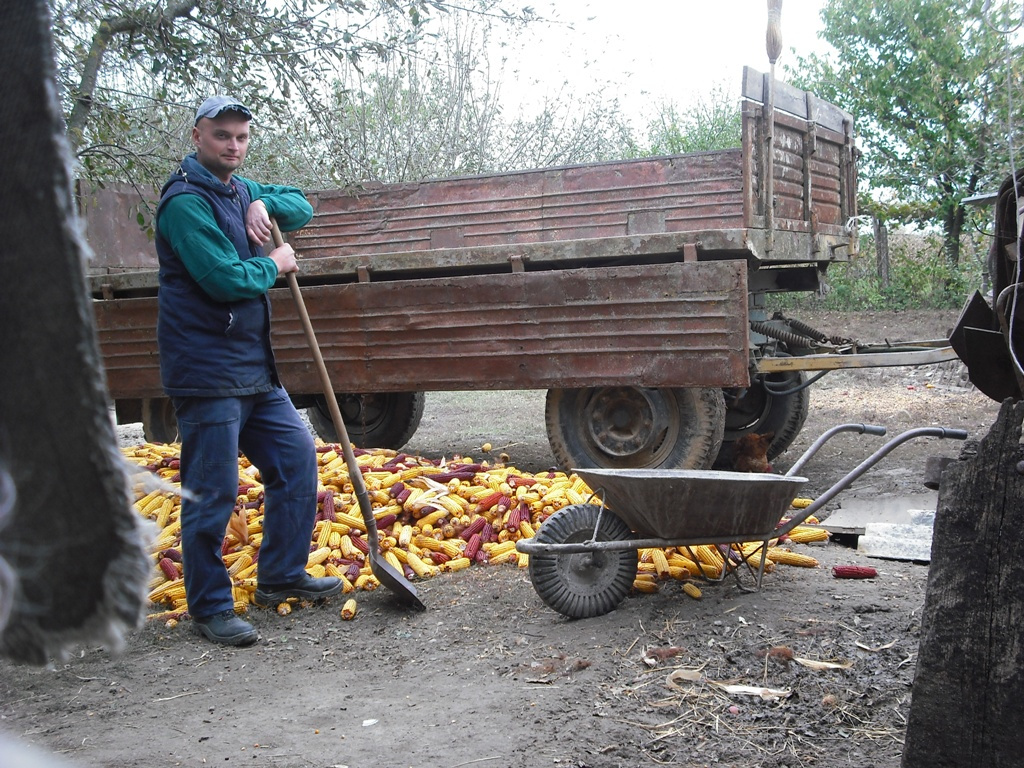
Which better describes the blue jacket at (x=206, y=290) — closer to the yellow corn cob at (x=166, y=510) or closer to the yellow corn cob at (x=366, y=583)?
the yellow corn cob at (x=366, y=583)

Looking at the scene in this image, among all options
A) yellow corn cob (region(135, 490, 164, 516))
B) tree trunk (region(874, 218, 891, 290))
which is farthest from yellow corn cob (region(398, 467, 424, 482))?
tree trunk (region(874, 218, 891, 290))

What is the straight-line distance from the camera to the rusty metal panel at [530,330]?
634cm

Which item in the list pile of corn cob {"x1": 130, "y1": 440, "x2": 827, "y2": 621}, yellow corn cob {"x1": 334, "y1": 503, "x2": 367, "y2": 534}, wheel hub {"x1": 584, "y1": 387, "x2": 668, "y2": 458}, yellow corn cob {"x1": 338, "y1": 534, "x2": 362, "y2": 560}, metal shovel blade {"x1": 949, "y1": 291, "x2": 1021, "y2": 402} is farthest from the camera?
wheel hub {"x1": 584, "y1": 387, "x2": 668, "y2": 458}

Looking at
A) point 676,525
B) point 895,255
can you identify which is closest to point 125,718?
point 676,525

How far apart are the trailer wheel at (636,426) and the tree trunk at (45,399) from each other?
591 centimetres

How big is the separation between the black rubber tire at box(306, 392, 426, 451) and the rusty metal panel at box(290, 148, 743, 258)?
4.94 ft

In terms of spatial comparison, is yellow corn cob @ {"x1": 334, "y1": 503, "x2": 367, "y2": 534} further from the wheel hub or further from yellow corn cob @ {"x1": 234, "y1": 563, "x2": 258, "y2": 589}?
the wheel hub

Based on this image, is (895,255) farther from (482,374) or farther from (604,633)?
(604,633)

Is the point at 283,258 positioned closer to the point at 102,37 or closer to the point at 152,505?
the point at 102,37

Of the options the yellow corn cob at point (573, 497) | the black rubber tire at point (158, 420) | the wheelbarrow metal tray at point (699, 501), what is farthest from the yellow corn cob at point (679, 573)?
the black rubber tire at point (158, 420)

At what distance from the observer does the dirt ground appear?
3.04 metres

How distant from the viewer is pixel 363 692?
3654 mm

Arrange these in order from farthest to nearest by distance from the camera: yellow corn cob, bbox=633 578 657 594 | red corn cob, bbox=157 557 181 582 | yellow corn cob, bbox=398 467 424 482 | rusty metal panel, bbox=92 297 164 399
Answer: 1. rusty metal panel, bbox=92 297 164 399
2. yellow corn cob, bbox=398 467 424 482
3. red corn cob, bbox=157 557 181 582
4. yellow corn cob, bbox=633 578 657 594

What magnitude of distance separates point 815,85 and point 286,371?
14337 mm
